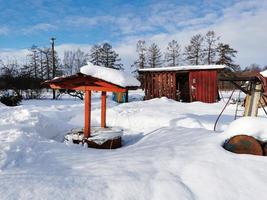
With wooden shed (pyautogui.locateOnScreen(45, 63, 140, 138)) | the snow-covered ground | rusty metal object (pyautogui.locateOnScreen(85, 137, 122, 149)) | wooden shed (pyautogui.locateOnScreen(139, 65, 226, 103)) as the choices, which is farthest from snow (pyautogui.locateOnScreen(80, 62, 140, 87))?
wooden shed (pyautogui.locateOnScreen(139, 65, 226, 103))

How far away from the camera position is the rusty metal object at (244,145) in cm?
571

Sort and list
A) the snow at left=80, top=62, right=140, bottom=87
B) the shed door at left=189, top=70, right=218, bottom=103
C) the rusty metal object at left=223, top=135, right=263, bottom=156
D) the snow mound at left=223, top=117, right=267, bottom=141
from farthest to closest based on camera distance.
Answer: the shed door at left=189, top=70, right=218, bottom=103
the snow at left=80, top=62, right=140, bottom=87
the snow mound at left=223, top=117, right=267, bottom=141
the rusty metal object at left=223, top=135, right=263, bottom=156

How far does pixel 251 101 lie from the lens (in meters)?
7.41

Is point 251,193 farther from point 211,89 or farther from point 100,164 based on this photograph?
point 211,89

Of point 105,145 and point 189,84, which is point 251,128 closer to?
point 105,145

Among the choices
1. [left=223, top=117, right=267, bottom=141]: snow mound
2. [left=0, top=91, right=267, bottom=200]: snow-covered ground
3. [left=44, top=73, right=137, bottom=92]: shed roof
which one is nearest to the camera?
[left=0, top=91, right=267, bottom=200]: snow-covered ground

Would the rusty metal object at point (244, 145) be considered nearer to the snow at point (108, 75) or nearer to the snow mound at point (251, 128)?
the snow mound at point (251, 128)

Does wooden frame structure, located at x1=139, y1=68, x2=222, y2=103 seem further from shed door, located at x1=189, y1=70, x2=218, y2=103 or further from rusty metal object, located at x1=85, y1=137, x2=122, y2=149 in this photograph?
rusty metal object, located at x1=85, y1=137, x2=122, y2=149

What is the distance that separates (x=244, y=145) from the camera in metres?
5.78

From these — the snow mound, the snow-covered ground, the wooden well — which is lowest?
the snow-covered ground

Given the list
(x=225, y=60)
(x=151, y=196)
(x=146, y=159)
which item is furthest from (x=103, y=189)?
(x=225, y=60)

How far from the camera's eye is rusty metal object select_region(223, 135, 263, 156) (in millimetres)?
5711

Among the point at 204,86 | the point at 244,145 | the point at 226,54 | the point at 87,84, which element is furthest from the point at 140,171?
the point at 226,54

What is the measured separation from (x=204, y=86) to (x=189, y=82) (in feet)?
3.68
